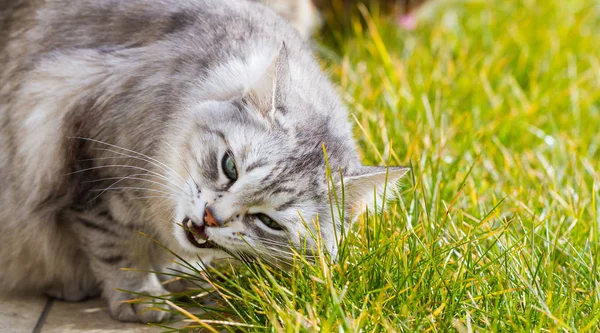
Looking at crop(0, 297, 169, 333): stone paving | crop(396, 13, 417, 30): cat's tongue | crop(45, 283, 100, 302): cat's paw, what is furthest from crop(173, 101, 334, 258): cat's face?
crop(396, 13, 417, 30): cat's tongue

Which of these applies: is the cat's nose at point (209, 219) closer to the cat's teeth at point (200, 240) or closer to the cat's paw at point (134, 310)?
the cat's teeth at point (200, 240)

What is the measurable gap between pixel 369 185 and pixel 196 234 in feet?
2.03

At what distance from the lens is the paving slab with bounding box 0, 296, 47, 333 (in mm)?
2254

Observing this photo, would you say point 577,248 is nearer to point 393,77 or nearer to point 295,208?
point 295,208

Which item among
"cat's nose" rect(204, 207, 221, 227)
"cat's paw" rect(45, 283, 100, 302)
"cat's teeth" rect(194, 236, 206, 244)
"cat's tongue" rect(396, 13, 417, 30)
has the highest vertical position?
Result: "cat's tongue" rect(396, 13, 417, 30)

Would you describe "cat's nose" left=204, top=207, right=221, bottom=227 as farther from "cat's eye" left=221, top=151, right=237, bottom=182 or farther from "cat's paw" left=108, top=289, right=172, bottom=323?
"cat's paw" left=108, top=289, right=172, bottom=323

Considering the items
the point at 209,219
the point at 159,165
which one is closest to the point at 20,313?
the point at 159,165

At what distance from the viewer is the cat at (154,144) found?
6.73 feet

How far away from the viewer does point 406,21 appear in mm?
5027

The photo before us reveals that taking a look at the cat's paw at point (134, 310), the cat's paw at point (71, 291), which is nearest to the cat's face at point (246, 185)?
the cat's paw at point (134, 310)

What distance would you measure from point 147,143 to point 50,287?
80 centimetres

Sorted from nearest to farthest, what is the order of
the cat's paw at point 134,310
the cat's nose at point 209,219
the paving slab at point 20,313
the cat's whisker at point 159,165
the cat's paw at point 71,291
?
the cat's nose at point 209,219 < the cat's whisker at point 159,165 < the paving slab at point 20,313 < the cat's paw at point 134,310 < the cat's paw at point 71,291

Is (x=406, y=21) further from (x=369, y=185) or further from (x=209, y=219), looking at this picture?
(x=209, y=219)

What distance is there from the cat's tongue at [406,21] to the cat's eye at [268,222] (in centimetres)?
329
